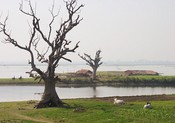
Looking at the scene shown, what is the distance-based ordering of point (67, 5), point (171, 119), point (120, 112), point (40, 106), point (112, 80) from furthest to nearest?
point (112, 80)
point (67, 5)
point (40, 106)
point (120, 112)
point (171, 119)

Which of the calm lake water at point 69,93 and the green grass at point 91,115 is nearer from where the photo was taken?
the green grass at point 91,115

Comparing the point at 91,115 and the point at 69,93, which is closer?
the point at 91,115

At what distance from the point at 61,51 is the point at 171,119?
17.8 meters

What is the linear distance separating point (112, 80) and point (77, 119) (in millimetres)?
76267

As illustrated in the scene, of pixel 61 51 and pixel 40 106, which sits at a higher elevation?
pixel 61 51

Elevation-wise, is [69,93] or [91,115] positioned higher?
[91,115]

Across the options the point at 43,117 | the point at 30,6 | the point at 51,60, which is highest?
the point at 30,6

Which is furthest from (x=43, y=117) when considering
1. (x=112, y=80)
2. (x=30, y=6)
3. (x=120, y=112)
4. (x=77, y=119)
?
(x=112, y=80)

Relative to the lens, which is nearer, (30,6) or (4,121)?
(4,121)

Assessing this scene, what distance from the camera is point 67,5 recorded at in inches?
1820

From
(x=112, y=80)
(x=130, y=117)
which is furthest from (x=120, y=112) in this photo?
(x=112, y=80)

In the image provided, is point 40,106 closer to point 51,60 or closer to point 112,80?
point 51,60

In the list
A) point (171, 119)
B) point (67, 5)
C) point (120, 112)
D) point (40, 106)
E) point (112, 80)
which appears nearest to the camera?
point (171, 119)

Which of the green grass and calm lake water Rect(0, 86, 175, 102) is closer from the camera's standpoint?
the green grass
